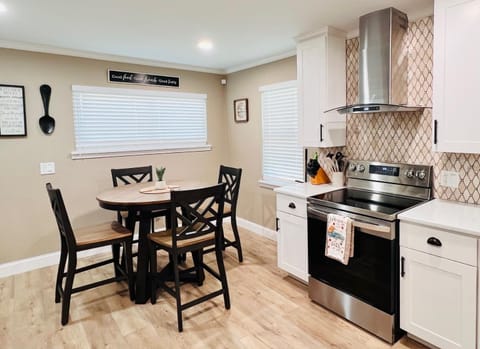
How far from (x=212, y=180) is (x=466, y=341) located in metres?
3.65

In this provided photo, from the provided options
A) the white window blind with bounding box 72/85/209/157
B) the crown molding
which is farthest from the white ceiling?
the white window blind with bounding box 72/85/209/157

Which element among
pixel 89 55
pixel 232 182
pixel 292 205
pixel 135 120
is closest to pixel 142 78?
pixel 135 120

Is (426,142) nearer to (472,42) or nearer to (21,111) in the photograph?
(472,42)

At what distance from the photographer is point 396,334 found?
2.24 meters

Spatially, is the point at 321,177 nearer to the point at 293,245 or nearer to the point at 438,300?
the point at 293,245

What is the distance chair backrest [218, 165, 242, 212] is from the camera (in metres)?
3.58

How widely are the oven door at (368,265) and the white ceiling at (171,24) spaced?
5.25ft

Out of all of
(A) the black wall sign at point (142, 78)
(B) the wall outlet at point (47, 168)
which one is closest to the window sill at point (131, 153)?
(B) the wall outlet at point (47, 168)

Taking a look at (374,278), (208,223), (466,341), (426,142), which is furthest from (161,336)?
(426,142)

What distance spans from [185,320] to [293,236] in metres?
1.16

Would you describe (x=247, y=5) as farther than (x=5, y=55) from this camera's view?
No

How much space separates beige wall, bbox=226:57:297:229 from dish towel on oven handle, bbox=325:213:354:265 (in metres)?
1.83

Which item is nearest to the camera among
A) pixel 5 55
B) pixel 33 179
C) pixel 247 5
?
pixel 247 5

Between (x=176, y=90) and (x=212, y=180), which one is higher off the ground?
(x=176, y=90)
